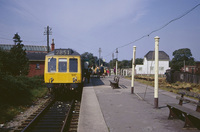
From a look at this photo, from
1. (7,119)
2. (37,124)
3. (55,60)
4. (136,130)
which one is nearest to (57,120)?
(37,124)

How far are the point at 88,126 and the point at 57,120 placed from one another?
265 centimetres

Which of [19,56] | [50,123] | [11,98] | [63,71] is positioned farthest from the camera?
[19,56]

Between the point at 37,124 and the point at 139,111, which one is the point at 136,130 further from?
the point at 37,124

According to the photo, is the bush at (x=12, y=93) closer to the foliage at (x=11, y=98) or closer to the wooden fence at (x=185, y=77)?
the foliage at (x=11, y=98)

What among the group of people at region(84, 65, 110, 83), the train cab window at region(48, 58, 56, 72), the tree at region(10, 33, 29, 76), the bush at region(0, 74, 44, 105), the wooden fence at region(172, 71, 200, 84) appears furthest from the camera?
the tree at region(10, 33, 29, 76)

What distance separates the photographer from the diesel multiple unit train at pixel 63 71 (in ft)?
37.9

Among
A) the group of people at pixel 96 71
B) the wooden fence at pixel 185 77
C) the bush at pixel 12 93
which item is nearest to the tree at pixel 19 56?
the group of people at pixel 96 71

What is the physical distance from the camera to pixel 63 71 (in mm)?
11688

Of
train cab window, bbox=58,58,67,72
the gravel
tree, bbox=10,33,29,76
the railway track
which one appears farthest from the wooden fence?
tree, bbox=10,33,29,76

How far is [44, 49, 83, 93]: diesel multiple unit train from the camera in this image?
1155cm

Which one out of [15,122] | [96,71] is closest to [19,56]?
[96,71]

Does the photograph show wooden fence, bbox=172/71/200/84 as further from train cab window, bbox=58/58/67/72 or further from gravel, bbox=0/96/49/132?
gravel, bbox=0/96/49/132

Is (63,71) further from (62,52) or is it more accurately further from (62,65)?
(62,52)

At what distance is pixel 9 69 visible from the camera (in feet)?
73.3
